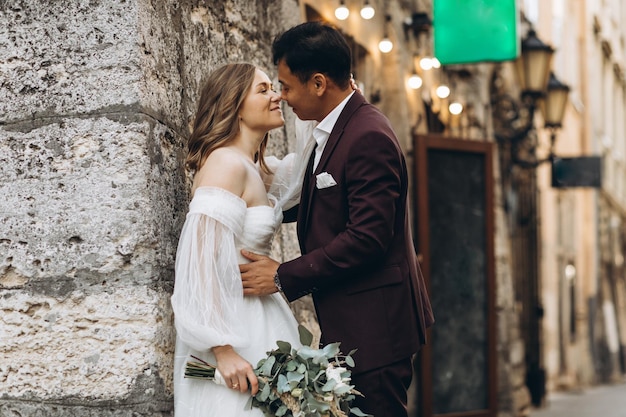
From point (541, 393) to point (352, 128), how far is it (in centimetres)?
1054

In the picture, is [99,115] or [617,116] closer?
[99,115]

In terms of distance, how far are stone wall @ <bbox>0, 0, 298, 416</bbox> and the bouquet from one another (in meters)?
0.30

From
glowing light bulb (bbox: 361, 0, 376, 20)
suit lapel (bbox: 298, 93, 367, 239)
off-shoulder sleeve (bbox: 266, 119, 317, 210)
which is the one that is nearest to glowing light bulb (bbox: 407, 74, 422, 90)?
glowing light bulb (bbox: 361, 0, 376, 20)

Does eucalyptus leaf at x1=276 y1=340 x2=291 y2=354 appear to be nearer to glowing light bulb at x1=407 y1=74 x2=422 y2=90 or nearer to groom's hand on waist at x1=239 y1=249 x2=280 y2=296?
groom's hand on waist at x1=239 y1=249 x2=280 y2=296

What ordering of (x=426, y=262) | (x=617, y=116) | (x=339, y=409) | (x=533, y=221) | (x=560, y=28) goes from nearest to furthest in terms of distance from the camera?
(x=339, y=409) → (x=426, y=262) → (x=533, y=221) → (x=560, y=28) → (x=617, y=116)

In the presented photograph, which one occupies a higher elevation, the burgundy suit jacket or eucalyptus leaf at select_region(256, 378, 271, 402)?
the burgundy suit jacket

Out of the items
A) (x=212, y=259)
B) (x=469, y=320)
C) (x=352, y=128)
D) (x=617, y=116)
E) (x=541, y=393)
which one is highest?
(x=617, y=116)

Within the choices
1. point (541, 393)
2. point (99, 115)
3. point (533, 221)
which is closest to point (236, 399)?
point (99, 115)

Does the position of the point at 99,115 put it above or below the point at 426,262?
above

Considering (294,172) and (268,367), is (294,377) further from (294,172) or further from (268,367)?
(294,172)

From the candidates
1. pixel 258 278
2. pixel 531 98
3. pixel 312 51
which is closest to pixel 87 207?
pixel 258 278

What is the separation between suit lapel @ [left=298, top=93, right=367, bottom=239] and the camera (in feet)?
11.5

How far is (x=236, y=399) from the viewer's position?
3277mm

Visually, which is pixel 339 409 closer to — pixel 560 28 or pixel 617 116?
pixel 560 28
